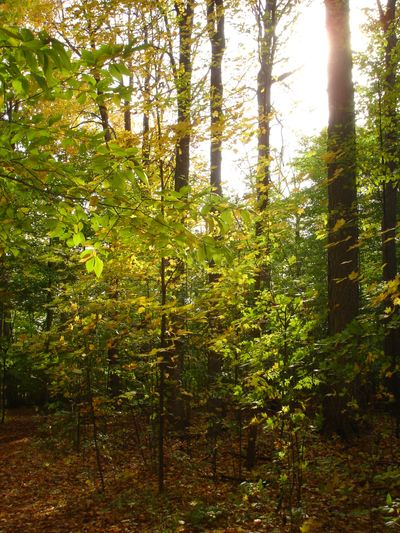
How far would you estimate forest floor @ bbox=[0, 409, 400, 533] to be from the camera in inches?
190

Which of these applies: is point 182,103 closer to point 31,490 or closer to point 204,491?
point 204,491

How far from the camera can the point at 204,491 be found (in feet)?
20.3

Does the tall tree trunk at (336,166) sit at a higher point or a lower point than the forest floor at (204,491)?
higher

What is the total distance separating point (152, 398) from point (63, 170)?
479 cm

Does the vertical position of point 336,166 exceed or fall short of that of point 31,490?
it exceeds it

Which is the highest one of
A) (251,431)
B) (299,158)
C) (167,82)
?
(299,158)

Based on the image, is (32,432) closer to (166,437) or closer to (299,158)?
(166,437)

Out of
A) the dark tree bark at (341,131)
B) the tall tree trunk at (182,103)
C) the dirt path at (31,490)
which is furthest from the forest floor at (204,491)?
the dark tree bark at (341,131)

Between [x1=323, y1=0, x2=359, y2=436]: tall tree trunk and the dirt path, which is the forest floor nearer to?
the dirt path

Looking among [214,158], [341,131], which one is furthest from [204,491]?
[214,158]

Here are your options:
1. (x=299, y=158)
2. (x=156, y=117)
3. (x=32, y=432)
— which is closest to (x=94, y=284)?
(x=156, y=117)

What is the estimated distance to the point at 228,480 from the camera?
6.62 m

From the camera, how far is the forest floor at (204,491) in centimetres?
483

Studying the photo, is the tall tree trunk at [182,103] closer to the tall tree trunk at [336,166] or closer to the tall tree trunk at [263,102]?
the tall tree trunk at [263,102]
